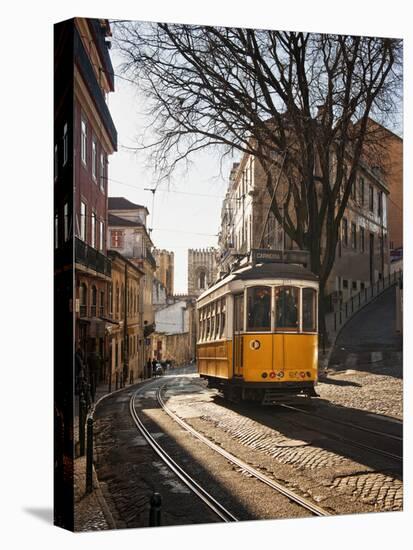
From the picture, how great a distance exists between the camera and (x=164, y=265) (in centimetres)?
980

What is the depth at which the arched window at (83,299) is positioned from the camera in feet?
28.9

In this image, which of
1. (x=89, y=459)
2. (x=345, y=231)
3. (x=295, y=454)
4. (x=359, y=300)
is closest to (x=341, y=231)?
(x=345, y=231)

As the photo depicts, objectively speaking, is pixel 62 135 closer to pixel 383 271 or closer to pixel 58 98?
pixel 58 98

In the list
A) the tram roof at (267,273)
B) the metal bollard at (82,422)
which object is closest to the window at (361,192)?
the tram roof at (267,273)

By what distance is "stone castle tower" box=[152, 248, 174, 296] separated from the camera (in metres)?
9.68

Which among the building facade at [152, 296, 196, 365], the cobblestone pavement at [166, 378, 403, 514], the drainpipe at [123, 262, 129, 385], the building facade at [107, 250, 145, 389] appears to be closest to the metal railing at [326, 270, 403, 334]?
the cobblestone pavement at [166, 378, 403, 514]

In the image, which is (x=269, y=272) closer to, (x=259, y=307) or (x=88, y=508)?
(x=259, y=307)

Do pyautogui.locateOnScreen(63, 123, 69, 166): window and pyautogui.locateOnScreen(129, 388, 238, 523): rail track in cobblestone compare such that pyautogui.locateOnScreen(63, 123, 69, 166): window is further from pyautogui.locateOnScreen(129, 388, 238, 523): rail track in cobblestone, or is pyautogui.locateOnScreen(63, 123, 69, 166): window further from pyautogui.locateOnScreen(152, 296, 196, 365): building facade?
pyautogui.locateOnScreen(129, 388, 238, 523): rail track in cobblestone

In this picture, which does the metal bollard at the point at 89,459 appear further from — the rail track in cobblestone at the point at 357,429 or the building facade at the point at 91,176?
the rail track in cobblestone at the point at 357,429

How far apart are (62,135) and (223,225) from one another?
2.20 meters

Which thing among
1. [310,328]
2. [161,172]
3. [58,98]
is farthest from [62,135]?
[310,328]

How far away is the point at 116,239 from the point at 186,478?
2.82 metres

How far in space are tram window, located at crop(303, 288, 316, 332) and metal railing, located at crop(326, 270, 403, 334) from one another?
0.35 m

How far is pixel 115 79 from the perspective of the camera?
917 cm
